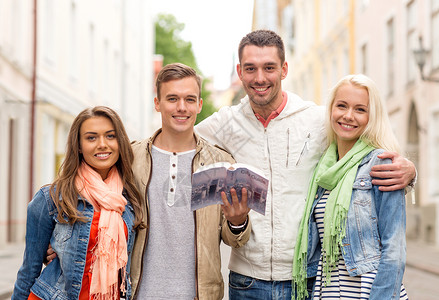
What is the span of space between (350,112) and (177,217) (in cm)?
109

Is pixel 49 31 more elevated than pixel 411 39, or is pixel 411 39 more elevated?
pixel 49 31

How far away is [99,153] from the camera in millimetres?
3637

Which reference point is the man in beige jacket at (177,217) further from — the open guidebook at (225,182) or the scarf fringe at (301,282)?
the scarf fringe at (301,282)

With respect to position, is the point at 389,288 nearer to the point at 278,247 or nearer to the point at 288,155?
the point at 278,247

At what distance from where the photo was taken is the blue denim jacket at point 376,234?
334cm

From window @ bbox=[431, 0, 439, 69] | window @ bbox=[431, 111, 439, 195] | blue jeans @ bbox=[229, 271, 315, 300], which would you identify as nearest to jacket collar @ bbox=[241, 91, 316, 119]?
blue jeans @ bbox=[229, 271, 315, 300]

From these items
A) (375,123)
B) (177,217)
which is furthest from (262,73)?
(177,217)

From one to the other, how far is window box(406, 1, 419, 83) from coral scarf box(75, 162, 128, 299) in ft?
52.9

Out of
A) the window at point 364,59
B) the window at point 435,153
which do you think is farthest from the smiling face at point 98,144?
the window at point 364,59

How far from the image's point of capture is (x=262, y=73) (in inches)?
152

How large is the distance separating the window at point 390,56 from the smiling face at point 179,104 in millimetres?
17827

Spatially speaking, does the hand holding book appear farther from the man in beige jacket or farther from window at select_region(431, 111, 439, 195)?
window at select_region(431, 111, 439, 195)

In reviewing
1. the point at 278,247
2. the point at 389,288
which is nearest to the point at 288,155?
the point at 278,247

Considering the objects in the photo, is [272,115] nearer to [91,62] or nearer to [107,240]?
[107,240]
